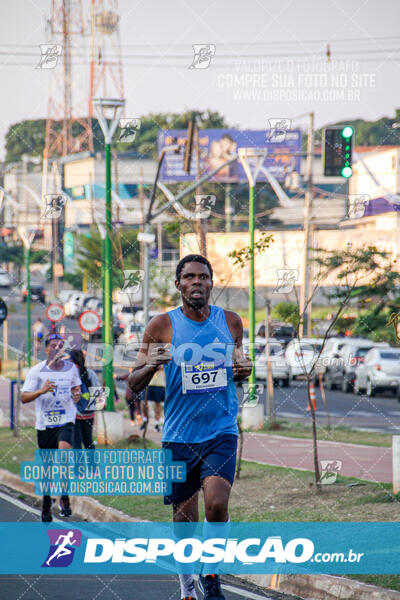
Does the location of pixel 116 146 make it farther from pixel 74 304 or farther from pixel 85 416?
pixel 85 416

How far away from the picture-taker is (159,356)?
575cm

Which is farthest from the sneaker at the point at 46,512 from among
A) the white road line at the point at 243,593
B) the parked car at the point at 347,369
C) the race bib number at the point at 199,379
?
the parked car at the point at 347,369

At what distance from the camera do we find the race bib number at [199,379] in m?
5.90

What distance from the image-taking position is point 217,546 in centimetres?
581

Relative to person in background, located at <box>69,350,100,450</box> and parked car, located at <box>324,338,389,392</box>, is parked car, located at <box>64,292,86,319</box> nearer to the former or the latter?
parked car, located at <box>324,338,389,392</box>

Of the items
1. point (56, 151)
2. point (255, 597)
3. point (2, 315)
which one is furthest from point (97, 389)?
point (56, 151)

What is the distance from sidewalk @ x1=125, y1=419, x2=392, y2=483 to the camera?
1334 centimetres

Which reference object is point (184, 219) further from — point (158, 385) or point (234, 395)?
point (234, 395)

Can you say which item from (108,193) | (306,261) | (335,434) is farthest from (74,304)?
(108,193)

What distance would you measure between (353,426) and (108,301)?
25.2 ft

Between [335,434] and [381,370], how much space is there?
10.8 meters

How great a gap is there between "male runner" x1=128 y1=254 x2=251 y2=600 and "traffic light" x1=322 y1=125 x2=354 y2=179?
10297 mm

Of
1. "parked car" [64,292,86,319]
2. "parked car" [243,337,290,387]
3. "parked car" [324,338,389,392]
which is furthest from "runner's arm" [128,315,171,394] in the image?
"parked car" [64,292,86,319]

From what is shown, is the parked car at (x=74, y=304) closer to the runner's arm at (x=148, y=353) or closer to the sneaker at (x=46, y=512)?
the sneaker at (x=46, y=512)
